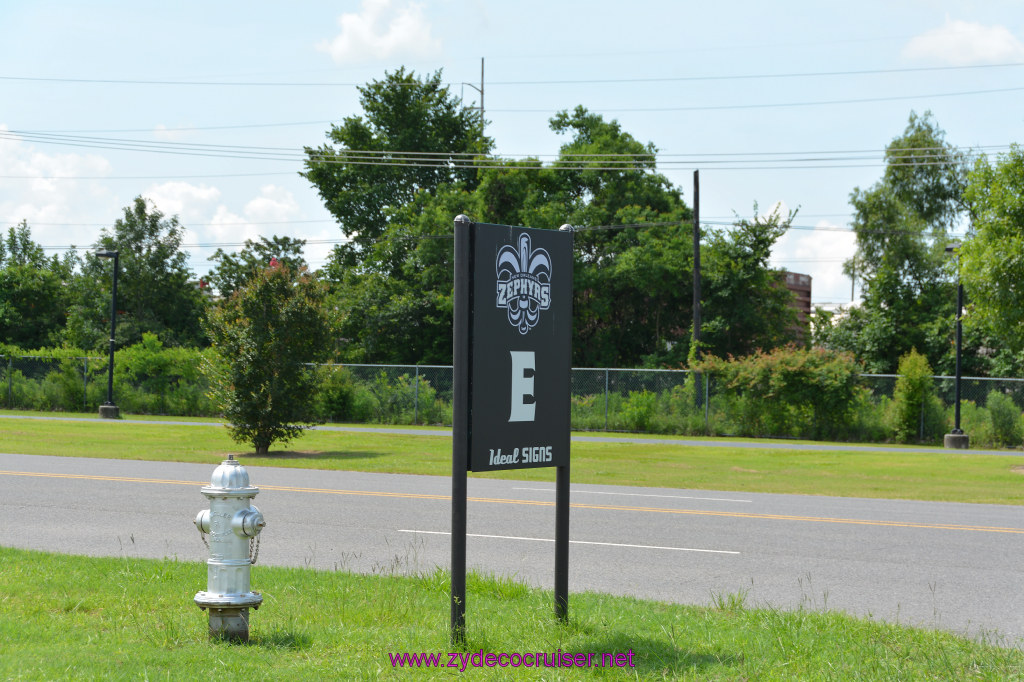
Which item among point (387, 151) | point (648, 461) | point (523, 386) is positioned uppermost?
point (387, 151)

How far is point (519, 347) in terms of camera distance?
5969 mm

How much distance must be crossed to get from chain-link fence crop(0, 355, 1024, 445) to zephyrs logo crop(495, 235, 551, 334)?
75.3 ft

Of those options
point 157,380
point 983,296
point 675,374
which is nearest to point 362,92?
point 157,380

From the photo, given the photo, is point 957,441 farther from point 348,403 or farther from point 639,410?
point 348,403

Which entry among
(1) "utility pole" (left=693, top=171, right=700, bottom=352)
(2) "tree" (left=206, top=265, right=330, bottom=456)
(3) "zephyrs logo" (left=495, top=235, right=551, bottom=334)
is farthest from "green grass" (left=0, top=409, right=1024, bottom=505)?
(3) "zephyrs logo" (left=495, top=235, right=551, bottom=334)

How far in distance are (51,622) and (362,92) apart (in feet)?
181

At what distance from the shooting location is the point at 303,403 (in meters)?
23.3

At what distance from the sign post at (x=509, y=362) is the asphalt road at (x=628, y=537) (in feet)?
7.75

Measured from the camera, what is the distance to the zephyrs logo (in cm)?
587


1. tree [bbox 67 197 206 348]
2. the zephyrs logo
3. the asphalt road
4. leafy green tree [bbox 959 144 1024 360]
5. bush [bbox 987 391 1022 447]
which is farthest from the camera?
tree [bbox 67 197 206 348]

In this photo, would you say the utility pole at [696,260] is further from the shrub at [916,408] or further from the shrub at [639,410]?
the shrub at [916,408]

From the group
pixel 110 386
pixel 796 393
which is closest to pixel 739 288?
pixel 796 393

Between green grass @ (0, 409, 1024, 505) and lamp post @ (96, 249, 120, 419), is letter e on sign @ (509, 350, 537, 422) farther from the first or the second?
lamp post @ (96, 249, 120, 419)

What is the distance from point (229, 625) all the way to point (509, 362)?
7.28 feet
